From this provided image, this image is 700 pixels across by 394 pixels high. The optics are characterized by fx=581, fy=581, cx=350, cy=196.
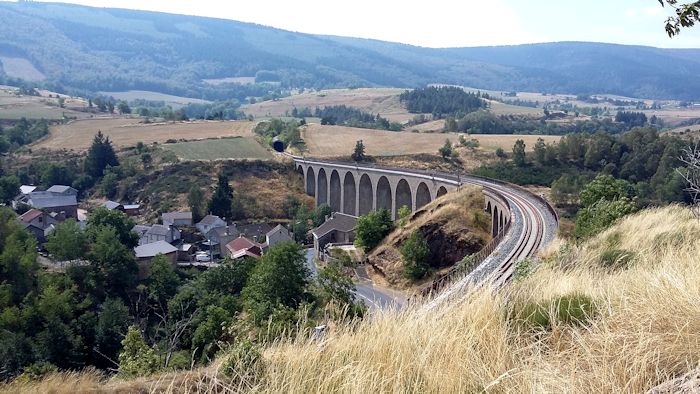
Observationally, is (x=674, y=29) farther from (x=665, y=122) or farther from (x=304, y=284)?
(x=665, y=122)

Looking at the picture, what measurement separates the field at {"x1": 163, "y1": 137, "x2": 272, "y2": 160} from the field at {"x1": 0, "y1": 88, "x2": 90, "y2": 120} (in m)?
43.0

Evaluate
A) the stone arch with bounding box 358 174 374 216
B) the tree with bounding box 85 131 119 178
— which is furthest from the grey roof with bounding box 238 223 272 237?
the tree with bounding box 85 131 119 178

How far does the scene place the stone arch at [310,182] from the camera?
213 ft

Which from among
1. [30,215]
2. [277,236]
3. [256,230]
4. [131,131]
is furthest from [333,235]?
[131,131]

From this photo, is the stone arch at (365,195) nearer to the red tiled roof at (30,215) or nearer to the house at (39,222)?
the house at (39,222)

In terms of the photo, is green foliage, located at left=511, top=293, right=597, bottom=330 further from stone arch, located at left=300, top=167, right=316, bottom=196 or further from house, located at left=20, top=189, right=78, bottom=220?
stone arch, located at left=300, top=167, right=316, bottom=196

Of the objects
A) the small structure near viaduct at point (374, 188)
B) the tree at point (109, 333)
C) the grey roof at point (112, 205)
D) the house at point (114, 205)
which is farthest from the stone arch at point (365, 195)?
the tree at point (109, 333)

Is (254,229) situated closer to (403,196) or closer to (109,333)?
(403,196)

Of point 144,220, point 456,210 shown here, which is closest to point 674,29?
point 456,210

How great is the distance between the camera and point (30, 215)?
163ft

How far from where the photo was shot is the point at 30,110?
112750 mm

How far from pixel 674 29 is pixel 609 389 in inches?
211

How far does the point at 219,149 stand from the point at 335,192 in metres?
22.7

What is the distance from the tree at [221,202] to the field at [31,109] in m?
63.7
